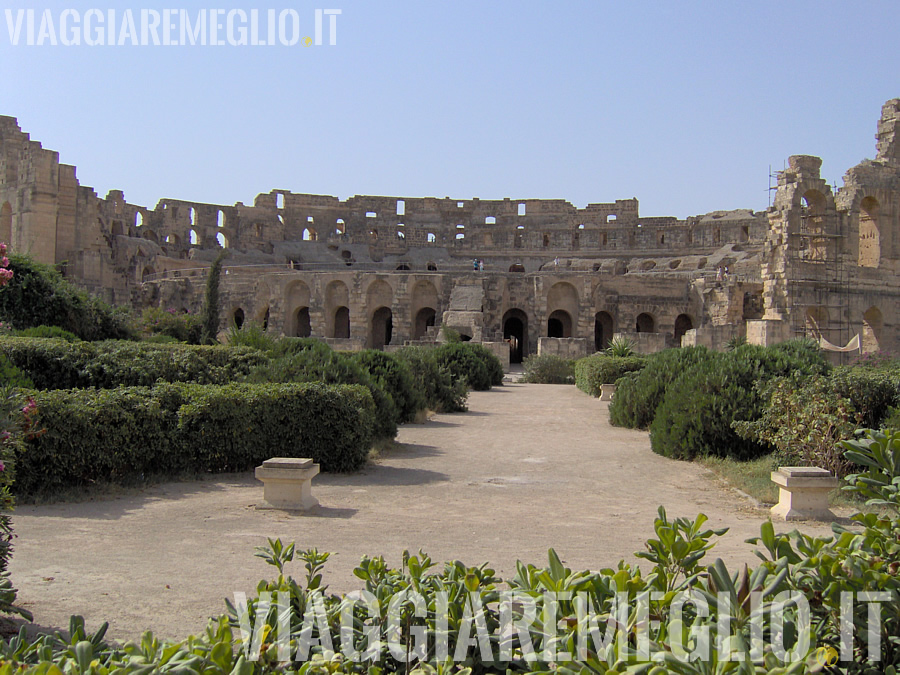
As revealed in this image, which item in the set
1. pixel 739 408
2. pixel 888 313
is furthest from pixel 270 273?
pixel 739 408

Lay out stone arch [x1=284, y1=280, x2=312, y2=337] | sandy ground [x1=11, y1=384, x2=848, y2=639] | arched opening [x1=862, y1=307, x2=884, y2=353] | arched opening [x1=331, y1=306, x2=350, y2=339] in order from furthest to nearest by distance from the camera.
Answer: arched opening [x1=331, y1=306, x2=350, y2=339] < stone arch [x1=284, y1=280, x2=312, y2=337] < arched opening [x1=862, y1=307, x2=884, y2=353] < sandy ground [x1=11, y1=384, x2=848, y2=639]

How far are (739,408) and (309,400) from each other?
206 inches

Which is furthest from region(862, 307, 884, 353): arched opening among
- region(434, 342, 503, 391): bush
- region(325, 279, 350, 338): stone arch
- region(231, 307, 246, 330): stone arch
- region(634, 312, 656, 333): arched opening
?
region(231, 307, 246, 330): stone arch

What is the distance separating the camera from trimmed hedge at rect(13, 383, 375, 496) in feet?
21.3

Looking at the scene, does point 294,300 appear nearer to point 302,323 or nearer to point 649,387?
point 302,323

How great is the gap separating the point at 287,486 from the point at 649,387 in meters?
7.52

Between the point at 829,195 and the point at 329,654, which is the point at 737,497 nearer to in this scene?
the point at 329,654

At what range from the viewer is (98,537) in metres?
5.20

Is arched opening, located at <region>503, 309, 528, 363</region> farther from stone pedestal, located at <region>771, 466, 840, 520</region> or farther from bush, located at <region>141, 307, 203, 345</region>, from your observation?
stone pedestal, located at <region>771, 466, 840, 520</region>

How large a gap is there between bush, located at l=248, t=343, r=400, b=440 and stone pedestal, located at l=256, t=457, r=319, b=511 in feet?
10.3

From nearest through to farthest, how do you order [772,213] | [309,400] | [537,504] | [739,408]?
[537,504]
[309,400]
[739,408]
[772,213]

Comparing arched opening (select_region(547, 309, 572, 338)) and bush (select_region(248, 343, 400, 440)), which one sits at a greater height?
arched opening (select_region(547, 309, 572, 338))

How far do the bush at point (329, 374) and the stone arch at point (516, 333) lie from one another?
23.4 metres

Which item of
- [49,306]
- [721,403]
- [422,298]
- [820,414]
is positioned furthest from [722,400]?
[422,298]
